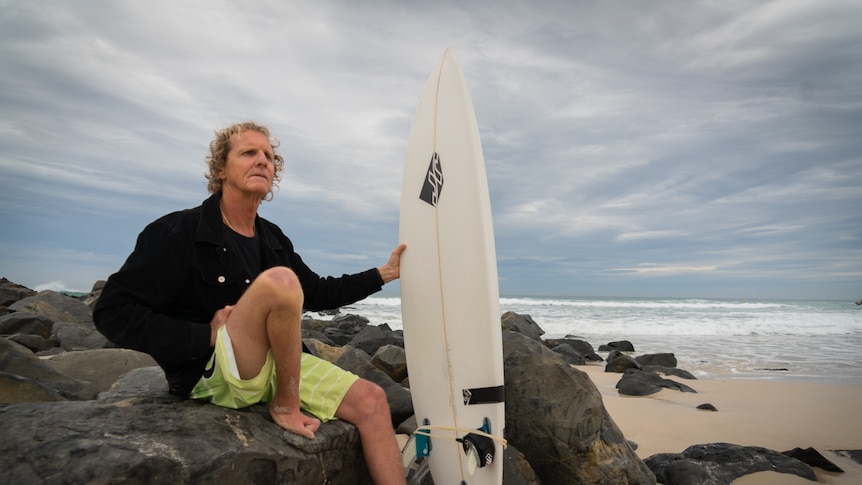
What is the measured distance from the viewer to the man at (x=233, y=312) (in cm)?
233

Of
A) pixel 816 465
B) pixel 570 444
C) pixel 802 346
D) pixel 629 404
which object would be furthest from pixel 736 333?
pixel 570 444

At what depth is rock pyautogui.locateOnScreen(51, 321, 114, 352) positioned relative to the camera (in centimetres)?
869

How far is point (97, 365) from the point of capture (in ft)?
18.4

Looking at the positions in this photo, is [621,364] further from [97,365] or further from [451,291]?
[97,365]

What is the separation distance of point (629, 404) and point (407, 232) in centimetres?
449

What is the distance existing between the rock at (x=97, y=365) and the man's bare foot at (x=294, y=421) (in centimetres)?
376

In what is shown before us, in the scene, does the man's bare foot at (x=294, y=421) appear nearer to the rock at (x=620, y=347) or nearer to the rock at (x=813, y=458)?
the rock at (x=813, y=458)

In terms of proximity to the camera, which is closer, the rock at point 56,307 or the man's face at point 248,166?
the man's face at point 248,166

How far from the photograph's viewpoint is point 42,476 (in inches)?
74.8

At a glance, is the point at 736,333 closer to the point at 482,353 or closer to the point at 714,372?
the point at 714,372

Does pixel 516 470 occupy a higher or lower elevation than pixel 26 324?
lower

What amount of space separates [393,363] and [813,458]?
4.31 m

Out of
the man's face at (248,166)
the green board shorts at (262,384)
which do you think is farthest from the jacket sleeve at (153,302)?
the man's face at (248,166)

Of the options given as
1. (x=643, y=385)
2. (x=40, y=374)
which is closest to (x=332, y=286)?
(x=40, y=374)
